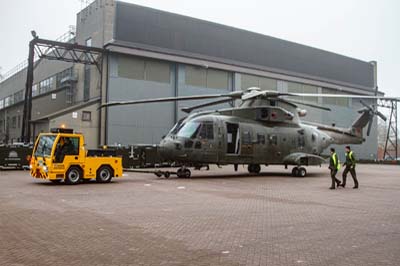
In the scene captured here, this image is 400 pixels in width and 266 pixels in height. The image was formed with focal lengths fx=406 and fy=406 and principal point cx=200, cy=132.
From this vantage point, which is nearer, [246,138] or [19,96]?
[246,138]

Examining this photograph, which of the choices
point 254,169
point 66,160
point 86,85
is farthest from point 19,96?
point 66,160

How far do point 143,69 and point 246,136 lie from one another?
1873cm

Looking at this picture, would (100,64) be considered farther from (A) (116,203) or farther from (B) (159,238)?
(B) (159,238)

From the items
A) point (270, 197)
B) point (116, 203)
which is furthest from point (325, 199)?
point (116, 203)

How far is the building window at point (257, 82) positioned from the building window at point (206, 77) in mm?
2221

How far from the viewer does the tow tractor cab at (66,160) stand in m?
16.2

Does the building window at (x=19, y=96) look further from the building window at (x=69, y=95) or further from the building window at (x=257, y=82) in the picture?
the building window at (x=257, y=82)

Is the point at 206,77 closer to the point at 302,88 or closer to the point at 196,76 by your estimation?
the point at 196,76

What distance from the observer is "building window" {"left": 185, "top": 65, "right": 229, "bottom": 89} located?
40562 mm

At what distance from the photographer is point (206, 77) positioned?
41.8m

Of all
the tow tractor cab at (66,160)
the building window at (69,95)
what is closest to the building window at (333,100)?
the building window at (69,95)

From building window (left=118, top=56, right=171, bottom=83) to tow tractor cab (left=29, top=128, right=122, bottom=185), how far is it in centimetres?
1994

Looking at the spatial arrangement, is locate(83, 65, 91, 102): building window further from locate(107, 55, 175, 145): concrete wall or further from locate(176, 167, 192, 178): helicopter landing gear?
locate(176, 167, 192, 178): helicopter landing gear

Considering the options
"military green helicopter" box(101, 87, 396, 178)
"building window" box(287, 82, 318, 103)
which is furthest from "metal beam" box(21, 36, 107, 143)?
"building window" box(287, 82, 318, 103)
